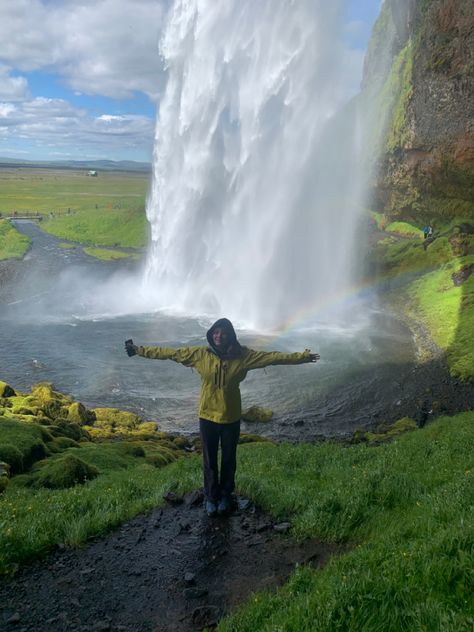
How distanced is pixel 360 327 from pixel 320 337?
323 centimetres

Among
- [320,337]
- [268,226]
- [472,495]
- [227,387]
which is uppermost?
[268,226]

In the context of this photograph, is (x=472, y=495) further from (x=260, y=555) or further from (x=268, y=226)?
(x=268, y=226)

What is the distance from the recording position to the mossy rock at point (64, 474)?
32.4 ft

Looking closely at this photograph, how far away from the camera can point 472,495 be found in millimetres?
5895

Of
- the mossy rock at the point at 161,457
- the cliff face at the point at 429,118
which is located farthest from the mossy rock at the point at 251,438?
the cliff face at the point at 429,118

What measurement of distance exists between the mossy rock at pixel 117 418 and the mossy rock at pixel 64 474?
710 cm

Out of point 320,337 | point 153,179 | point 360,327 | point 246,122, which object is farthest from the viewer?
point 153,179

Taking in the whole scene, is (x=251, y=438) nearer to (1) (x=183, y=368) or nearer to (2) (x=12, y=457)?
(2) (x=12, y=457)

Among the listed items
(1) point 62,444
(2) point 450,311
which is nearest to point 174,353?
(1) point 62,444

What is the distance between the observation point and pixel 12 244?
62.2 meters

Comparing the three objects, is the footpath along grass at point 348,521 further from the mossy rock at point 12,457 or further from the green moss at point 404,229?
the green moss at point 404,229

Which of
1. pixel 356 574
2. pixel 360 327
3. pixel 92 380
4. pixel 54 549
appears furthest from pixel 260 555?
pixel 360 327

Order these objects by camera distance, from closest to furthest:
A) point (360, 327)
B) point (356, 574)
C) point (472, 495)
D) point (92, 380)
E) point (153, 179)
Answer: point (356, 574) < point (472, 495) < point (92, 380) < point (360, 327) < point (153, 179)

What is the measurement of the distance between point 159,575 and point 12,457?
642 cm
